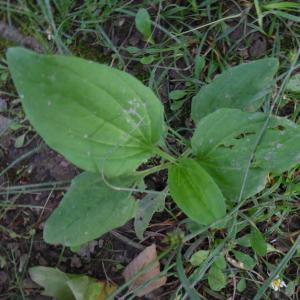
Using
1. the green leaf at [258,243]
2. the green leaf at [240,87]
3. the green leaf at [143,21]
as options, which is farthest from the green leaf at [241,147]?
the green leaf at [143,21]

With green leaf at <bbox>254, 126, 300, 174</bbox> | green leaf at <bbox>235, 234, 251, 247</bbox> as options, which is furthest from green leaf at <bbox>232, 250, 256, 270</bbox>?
green leaf at <bbox>254, 126, 300, 174</bbox>

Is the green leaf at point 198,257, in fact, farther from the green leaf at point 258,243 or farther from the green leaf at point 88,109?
the green leaf at point 88,109

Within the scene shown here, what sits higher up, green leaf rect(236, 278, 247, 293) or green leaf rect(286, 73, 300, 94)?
green leaf rect(286, 73, 300, 94)

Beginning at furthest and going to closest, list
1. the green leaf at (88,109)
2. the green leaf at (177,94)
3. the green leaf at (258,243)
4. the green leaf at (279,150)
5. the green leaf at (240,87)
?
the green leaf at (177,94), the green leaf at (258,243), the green leaf at (240,87), the green leaf at (279,150), the green leaf at (88,109)

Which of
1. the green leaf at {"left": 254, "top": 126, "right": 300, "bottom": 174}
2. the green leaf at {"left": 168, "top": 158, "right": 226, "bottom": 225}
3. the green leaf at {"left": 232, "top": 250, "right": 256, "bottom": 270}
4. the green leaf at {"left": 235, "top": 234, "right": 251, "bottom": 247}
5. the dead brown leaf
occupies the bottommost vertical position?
the dead brown leaf

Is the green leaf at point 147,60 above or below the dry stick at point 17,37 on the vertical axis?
below

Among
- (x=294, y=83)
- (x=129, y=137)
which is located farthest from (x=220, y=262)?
(x=294, y=83)

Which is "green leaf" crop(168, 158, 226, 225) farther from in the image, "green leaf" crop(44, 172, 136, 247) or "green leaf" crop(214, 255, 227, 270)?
"green leaf" crop(214, 255, 227, 270)
